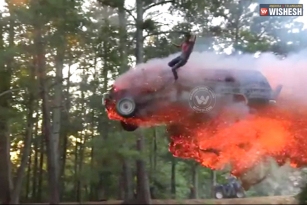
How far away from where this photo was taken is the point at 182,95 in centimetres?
470

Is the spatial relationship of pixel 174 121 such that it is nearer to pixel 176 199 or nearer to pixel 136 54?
pixel 136 54

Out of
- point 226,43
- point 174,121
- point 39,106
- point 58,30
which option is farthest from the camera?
point 39,106

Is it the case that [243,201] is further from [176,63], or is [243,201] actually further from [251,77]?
[176,63]

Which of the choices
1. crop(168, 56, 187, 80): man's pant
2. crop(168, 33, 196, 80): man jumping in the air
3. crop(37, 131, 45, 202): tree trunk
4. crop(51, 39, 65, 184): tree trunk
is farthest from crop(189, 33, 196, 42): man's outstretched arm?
crop(37, 131, 45, 202): tree trunk

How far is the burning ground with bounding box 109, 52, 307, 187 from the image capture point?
4797 millimetres

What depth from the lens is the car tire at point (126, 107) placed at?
4.52 m

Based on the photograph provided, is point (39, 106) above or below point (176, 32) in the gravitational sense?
below

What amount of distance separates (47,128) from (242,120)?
122 inches

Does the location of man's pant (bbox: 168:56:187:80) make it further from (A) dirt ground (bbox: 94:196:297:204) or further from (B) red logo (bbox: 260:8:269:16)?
(A) dirt ground (bbox: 94:196:297:204)

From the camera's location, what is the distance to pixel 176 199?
6.90 m

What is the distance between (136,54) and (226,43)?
1.10 metres

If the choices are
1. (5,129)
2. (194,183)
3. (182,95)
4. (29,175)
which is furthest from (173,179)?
(182,95)

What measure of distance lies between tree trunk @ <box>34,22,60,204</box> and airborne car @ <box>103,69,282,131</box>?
1792 mm

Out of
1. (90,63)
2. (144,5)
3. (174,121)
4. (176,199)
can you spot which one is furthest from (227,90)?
(176,199)
